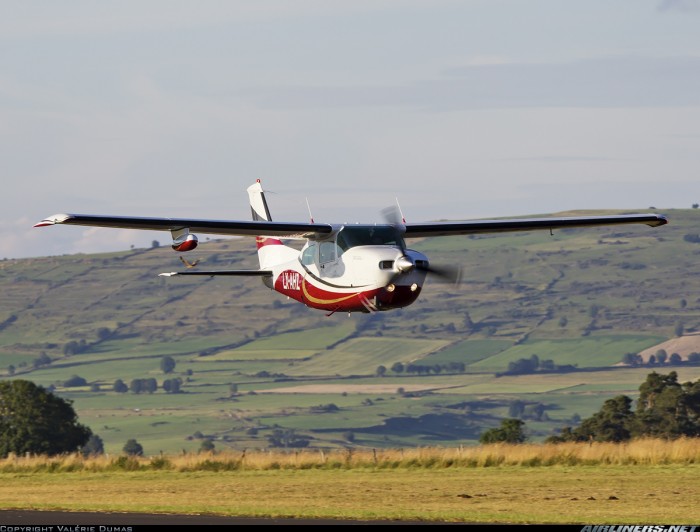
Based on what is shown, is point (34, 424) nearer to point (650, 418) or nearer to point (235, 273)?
point (650, 418)

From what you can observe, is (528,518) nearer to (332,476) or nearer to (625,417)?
(332,476)

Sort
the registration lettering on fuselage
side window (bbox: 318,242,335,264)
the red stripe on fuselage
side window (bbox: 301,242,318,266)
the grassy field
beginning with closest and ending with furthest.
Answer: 1. the grassy field
2. the red stripe on fuselage
3. side window (bbox: 318,242,335,264)
4. side window (bbox: 301,242,318,266)
5. the registration lettering on fuselage

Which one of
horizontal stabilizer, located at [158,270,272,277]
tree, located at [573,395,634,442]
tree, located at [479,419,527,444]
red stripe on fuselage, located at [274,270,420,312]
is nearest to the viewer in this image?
red stripe on fuselage, located at [274,270,420,312]

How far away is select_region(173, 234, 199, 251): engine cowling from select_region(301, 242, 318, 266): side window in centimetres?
470

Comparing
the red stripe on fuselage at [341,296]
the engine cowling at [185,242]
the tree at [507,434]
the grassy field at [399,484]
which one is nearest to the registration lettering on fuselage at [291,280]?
the red stripe on fuselage at [341,296]

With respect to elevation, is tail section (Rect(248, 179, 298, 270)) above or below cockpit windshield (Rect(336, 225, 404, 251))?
above

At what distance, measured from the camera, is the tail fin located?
5112cm

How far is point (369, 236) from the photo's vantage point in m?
→ 41.9

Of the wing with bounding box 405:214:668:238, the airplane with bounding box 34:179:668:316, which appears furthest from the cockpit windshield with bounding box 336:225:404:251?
the wing with bounding box 405:214:668:238

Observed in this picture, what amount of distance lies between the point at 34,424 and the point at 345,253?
62881 millimetres

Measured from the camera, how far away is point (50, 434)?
98312mm

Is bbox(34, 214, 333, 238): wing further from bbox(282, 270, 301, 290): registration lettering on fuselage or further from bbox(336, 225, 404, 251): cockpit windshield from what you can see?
bbox(282, 270, 301, 290): registration lettering on fuselage
